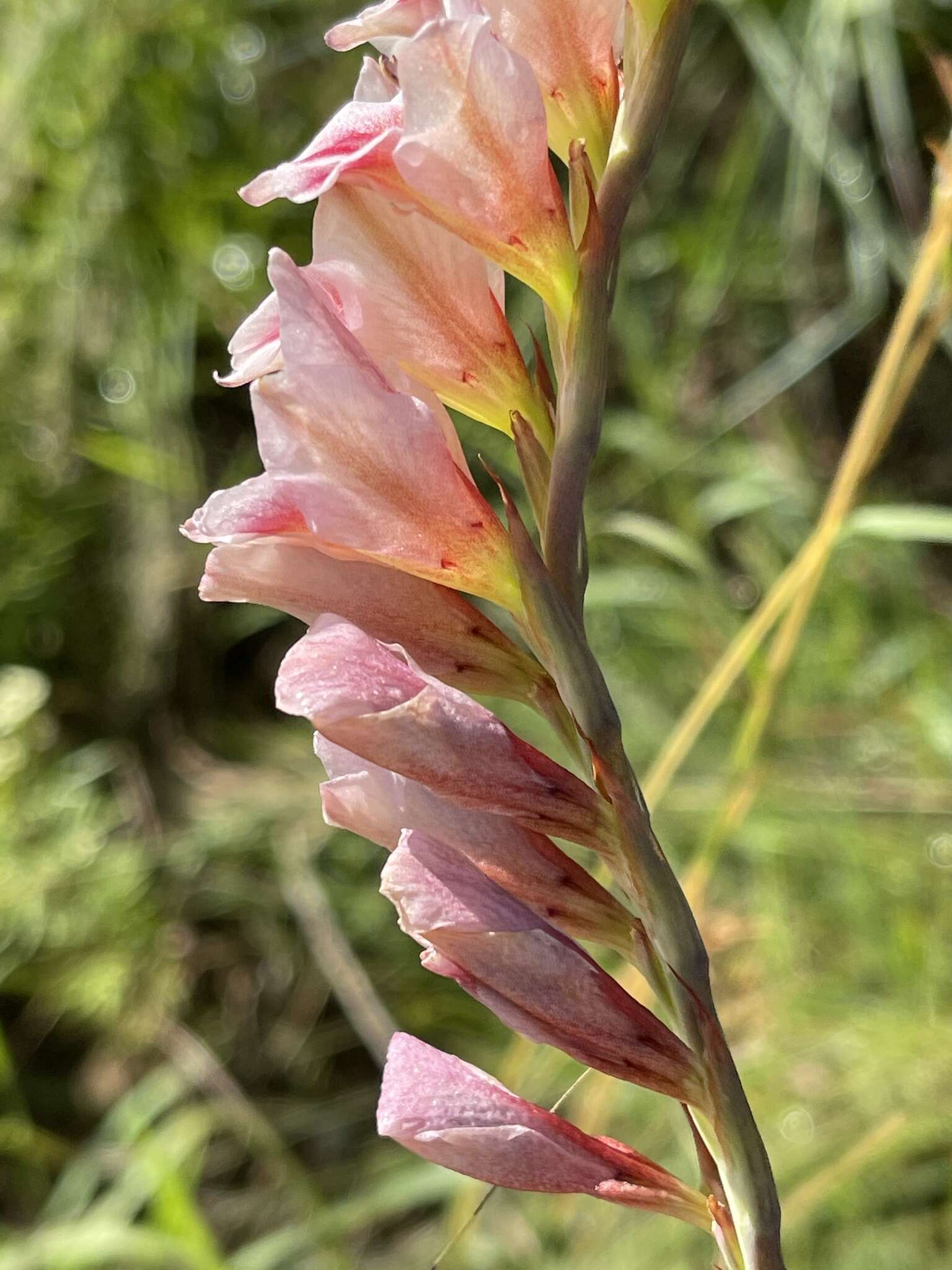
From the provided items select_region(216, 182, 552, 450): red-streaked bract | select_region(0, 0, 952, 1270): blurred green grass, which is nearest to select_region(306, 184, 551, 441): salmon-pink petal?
select_region(216, 182, 552, 450): red-streaked bract

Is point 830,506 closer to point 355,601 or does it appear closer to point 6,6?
point 355,601

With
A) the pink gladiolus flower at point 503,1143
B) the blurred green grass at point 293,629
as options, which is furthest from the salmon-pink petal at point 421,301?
the blurred green grass at point 293,629

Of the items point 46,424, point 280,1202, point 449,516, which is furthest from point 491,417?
point 46,424

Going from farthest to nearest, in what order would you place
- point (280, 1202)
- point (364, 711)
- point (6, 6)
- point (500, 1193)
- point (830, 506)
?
point (6, 6)
point (280, 1202)
point (500, 1193)
point (830, 506)
point (364, 711)

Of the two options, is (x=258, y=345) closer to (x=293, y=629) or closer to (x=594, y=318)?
(x=594, y=318)

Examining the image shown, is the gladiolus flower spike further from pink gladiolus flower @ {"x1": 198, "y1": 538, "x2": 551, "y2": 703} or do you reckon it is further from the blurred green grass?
the blurred green grass

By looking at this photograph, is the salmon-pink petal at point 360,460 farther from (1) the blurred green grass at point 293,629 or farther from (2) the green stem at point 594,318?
(1) the blurred green grass at point 293,629
